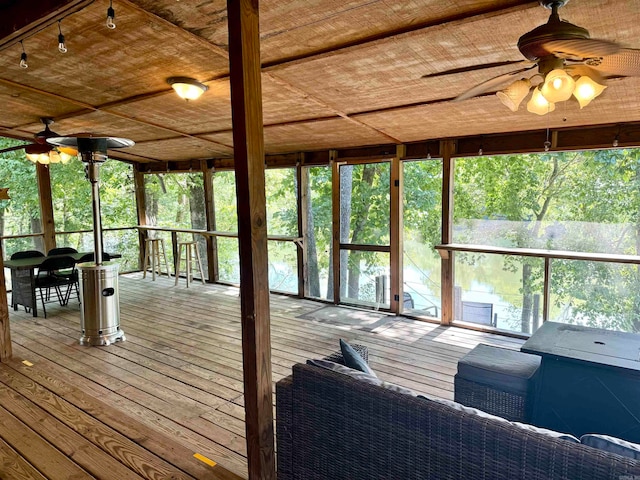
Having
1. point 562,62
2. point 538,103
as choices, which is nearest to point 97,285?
point 538,103

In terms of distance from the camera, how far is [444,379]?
11.4 ft

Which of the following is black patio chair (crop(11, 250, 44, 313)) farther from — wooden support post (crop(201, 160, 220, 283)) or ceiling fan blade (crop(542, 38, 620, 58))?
ceiling fan blade (crop(542, 38, 620, 58))

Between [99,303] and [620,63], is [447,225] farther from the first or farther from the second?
[99,303]

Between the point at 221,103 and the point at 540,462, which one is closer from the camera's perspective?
the point at 540,462

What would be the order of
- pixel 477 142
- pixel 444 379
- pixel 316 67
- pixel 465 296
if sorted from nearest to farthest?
pixel 316 67 → pixel 444 379 → pixel 477 142 → pixel 465 296

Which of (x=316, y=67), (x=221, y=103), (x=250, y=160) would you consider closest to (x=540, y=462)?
(x=250, y=160)

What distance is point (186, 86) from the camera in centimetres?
339

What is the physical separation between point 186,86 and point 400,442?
10.0 feet

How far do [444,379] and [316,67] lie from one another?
2.68m

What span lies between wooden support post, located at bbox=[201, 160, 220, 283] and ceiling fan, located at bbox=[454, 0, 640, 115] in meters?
6.02

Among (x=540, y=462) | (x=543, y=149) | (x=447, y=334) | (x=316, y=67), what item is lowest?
(x=447, y=334)

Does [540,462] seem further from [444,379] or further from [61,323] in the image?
[61,323]

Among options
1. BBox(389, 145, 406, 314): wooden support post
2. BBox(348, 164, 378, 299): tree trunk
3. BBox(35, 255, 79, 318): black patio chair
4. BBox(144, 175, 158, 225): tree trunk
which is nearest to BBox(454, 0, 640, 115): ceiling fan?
BBox(389, 145, 406, 314): wooden support post

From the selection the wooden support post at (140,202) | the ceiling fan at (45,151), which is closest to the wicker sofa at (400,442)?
the ceiling fan at (45,151)
